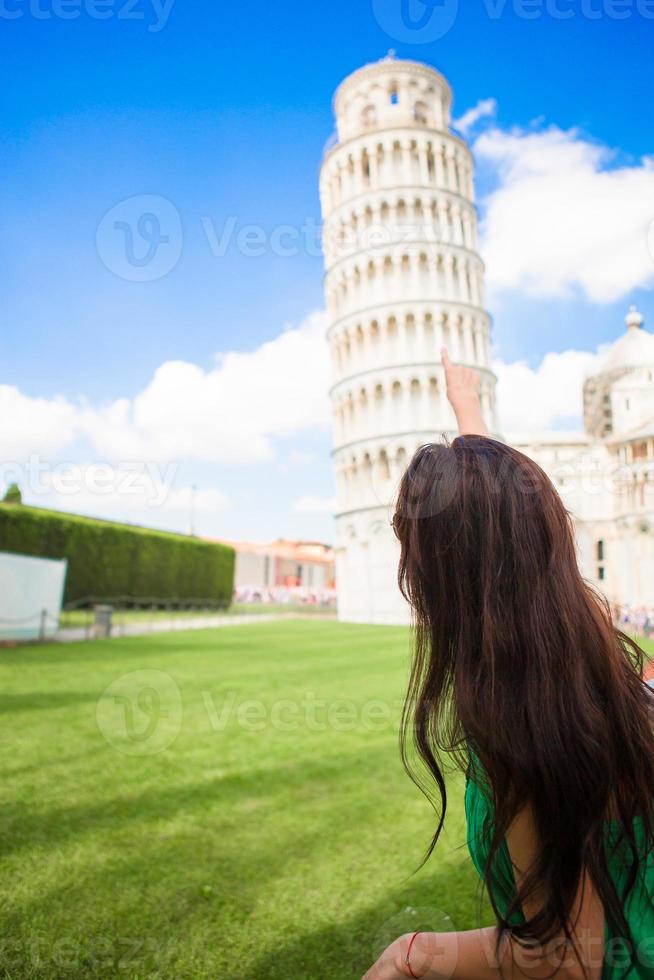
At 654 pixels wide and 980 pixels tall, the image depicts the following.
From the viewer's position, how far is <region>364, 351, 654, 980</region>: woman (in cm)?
127

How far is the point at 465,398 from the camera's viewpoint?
2.57 m

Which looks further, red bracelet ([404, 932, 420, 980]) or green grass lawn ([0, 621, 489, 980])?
green grass lawn ([0, 621, 489, 980])

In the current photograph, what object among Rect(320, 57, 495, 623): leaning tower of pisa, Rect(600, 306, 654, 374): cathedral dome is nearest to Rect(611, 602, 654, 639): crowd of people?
Rect(320, 57, 495, 623): leaning tower of pisa

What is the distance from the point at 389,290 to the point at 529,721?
4916cm

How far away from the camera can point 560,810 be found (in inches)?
50.3

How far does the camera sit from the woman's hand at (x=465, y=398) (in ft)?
8.00

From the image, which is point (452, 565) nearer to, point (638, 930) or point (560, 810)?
point (560, 810)

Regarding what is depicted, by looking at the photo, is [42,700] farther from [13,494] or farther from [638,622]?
[13,494]

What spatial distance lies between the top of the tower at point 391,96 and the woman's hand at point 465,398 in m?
53.8

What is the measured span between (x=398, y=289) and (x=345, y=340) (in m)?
5.29

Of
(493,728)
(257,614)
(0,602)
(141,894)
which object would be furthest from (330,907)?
(257,614)

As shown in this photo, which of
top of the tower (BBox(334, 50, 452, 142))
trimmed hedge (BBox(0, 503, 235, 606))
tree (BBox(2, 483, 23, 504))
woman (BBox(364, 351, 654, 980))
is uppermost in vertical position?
top of the tower (BBox(334, 50, 452, 142))

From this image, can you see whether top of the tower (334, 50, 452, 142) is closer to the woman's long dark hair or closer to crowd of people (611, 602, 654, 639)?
crowd of people (611, 602, 654, 639)

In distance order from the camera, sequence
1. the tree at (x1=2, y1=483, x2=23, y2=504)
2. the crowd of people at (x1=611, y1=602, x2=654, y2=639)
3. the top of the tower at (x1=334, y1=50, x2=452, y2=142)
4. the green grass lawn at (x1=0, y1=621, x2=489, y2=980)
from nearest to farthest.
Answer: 1. the green grass lawn at (x1=0, y1=621, x2=489, y2=980)
2. the crowd of people at (x1=611, y1=602, x2=654, y2=639)
3. the tree at (x1=2, y1=483, x2=23, y2=504)
4. the top of the tower at (x1=334, y1=50, x2=452, y2=142)
